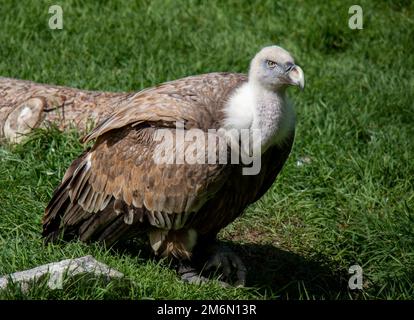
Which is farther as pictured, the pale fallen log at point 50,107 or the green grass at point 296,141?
the pale fallen log at point 50,107

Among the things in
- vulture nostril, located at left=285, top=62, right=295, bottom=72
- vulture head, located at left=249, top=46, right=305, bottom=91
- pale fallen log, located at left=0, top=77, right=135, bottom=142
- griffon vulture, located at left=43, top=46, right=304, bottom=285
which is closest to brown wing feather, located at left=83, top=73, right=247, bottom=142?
griffon vulture, located at left=43, top=46, right=304, bottom=285

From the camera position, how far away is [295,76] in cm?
525

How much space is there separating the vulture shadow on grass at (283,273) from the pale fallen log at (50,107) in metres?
1.37

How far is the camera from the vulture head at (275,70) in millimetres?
5285

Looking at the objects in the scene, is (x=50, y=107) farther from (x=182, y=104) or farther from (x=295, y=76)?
(x=295, y=76)

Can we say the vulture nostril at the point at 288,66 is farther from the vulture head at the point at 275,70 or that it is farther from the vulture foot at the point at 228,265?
the vulture foot at the point at 228,265

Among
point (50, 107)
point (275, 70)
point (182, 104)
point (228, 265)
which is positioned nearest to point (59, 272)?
point (182, 104)

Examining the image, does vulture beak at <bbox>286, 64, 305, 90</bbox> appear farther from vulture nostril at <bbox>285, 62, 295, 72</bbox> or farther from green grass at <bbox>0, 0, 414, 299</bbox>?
green grass at <bbox>0, 0, 414, 299</bbox>

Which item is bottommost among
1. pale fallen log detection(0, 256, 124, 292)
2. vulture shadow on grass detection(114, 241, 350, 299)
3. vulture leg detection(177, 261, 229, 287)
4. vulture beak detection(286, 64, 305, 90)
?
vulture shadow on grass detection(114, 241, 350, 299)

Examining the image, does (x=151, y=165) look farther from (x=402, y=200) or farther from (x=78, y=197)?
(x=402, y=200)

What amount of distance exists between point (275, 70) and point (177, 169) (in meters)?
0.78

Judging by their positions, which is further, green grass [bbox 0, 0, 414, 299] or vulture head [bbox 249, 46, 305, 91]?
green grass [bbox 0, 0, 414, 299]

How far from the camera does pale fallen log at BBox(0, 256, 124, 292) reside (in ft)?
15.6

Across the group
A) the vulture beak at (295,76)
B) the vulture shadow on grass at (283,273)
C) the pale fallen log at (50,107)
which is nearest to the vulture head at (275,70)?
the vulture beak at (295,76)
